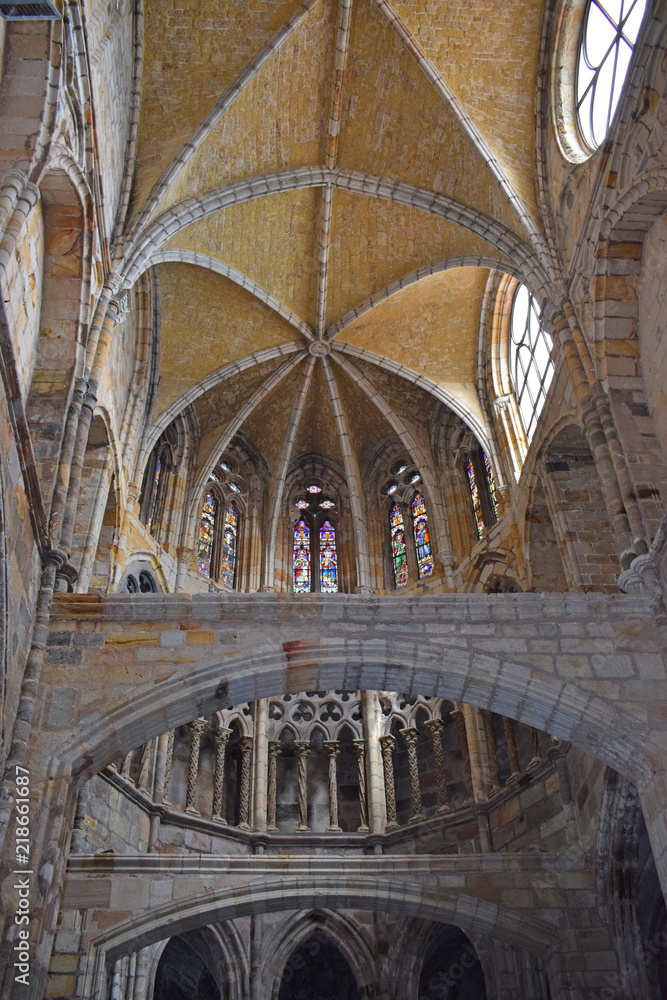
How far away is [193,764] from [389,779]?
266cm

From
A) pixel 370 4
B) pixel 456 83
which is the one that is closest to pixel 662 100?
pixel 456 83

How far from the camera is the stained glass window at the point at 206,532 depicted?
15016 millimetres

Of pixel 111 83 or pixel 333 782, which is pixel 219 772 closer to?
pixel 333 782

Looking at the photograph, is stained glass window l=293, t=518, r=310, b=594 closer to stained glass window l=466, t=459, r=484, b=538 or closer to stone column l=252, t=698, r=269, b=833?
stone column l=252, t=698, r=269, b=833

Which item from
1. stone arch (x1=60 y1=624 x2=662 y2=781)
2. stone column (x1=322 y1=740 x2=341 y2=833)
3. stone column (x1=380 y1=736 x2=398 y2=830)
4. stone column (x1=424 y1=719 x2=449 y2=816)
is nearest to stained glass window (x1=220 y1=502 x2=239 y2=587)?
stone column (x1=322 y1=740 x2=341 y2=833)

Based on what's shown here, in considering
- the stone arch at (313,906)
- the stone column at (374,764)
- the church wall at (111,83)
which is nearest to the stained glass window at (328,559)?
the stone column at (374,764)

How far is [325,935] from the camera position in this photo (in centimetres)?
1141

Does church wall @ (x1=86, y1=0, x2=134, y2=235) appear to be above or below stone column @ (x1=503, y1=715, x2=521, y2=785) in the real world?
above

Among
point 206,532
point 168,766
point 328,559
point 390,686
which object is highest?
point 206,532

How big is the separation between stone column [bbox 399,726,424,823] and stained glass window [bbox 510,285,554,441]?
4.47 m

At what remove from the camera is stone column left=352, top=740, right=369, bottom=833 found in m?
12.4

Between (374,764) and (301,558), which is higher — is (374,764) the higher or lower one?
the lower one

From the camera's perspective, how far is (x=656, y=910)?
8.93 meters

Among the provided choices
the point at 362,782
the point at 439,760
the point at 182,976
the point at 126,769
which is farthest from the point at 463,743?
the point at 182,976
